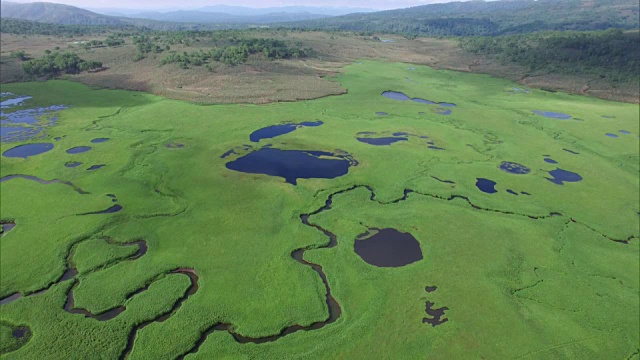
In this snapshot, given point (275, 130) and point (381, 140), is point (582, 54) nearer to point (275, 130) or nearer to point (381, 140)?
point (381, 140)

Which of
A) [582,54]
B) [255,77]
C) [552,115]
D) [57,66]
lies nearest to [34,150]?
[255,77]

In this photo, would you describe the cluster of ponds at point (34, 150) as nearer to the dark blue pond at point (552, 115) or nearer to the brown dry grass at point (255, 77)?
the brown dry grass at point (255, 77)

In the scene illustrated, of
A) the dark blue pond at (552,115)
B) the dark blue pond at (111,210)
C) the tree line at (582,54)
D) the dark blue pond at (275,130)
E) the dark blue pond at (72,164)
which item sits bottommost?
the dark blue pond at (111,210)

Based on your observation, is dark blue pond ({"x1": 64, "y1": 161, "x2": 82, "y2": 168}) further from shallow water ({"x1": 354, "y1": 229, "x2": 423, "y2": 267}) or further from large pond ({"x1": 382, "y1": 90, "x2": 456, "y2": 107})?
large pond ({"x1": 382, "y1": 90, "x2": 456, "y2": 107})

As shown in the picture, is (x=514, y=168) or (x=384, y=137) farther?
(x=384, y=137)

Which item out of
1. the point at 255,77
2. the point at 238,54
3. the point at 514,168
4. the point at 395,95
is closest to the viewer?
the point at 514,168

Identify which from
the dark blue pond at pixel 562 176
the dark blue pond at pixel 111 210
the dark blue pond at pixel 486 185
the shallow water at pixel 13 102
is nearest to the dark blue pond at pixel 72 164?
the dark blue pond at pixel 111 210
